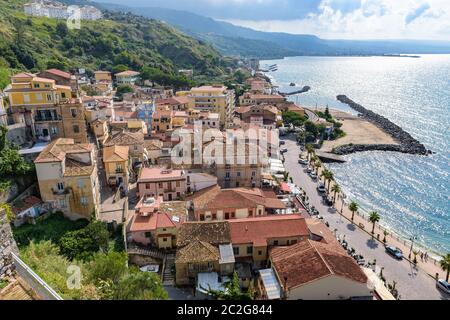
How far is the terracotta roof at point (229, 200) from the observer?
3031cm

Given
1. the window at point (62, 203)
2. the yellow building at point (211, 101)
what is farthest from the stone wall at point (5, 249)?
the yellow building at point (211, 101)

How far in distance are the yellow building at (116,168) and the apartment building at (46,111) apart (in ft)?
12.7

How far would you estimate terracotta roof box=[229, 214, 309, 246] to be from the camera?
25797mm

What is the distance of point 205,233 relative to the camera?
25.8m

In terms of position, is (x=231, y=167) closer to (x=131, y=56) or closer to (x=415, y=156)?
(x=415, y=156)

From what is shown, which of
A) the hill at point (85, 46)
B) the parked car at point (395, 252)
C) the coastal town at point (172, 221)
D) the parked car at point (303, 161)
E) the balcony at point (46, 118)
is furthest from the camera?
the hill at point (85, 46)

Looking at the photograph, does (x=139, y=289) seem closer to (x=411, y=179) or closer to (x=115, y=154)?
(x=115, y=154)

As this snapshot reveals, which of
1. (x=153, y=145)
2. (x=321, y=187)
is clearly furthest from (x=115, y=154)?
(x=321, y=187)

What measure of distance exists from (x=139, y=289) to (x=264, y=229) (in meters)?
13.2

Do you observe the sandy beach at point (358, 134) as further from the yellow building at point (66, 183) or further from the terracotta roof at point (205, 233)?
the yellow building at point (66, 183)

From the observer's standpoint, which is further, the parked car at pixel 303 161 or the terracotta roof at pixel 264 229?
the parked car at pixel 303 161
